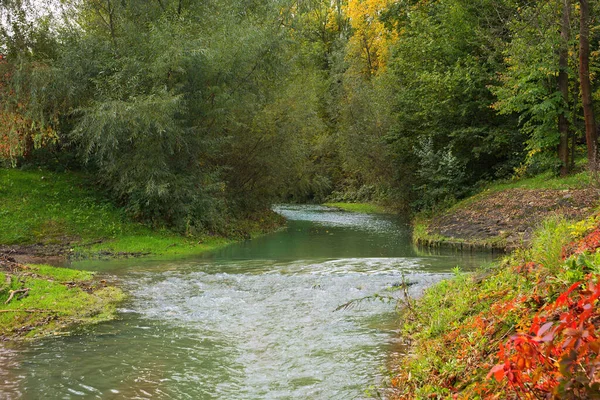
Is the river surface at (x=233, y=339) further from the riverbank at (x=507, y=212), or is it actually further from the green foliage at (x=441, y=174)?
the green foliage at (x=441, y=174)

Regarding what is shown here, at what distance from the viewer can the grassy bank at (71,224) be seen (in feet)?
57.8

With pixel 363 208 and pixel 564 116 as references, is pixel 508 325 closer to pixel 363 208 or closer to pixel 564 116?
pixel 564 116

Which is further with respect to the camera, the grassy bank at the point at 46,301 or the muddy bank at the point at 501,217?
the muddy bank at the point at 501,217

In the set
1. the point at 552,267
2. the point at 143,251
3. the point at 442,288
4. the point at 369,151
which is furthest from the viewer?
the point at 369,151

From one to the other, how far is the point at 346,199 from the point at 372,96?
1742 cm

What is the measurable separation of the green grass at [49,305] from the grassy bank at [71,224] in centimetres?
658

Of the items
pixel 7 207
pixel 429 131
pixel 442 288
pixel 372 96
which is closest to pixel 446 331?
pixel 442 288

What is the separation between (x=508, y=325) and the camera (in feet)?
16.8

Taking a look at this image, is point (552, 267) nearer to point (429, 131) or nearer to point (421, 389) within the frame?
point (421, 389)

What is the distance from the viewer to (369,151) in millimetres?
29031

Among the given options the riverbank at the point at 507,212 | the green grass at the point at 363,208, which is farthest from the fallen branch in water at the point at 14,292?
the green grass at the point at 363,208

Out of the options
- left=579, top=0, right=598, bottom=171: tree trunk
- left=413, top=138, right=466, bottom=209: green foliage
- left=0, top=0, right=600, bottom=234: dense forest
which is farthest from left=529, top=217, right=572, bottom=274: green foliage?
left=413, top=138, right=466, bottom=209: green foliage

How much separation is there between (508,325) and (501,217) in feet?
44.7

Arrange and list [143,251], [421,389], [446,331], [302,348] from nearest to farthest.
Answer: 1. [421,389]
2. [446,331]
3. [302,348]
4. [143,251]
